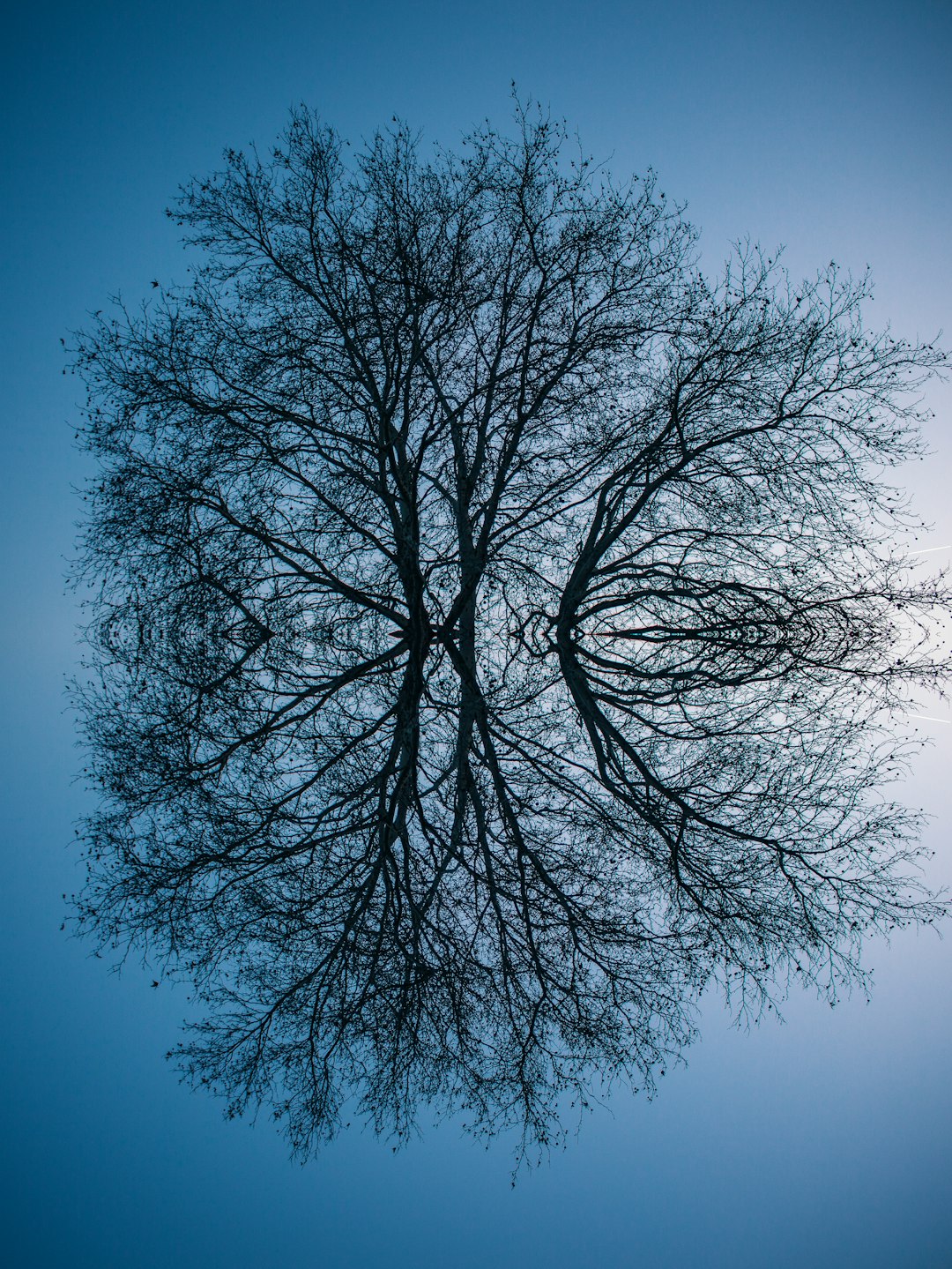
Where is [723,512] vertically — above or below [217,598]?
below

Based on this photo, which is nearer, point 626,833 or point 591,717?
point 626,833

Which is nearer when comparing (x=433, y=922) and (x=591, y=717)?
(x=433, y=922)

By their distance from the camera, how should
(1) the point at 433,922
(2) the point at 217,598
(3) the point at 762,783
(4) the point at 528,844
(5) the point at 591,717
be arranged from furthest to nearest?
(2) the point at 217,598 → (5) the point at 591,717 → (3) the point at 762,783 → (4) the point at 528,844 → (1) the point at 433,922

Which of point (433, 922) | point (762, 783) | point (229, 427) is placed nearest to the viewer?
point (433, 922)

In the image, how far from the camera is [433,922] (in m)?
5.23

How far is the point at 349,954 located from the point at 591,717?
4452 millimetres

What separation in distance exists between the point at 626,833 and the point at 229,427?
955 cm

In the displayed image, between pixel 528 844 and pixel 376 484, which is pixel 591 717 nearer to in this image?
pixel 528 844

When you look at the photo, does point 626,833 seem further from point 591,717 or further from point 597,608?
point 597,608

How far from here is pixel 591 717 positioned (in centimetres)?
881

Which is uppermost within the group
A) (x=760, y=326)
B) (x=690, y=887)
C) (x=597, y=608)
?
(x=760, y=326)

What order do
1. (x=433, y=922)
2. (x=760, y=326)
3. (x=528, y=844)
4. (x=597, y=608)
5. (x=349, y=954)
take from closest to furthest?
1. (x=349, y=954)
2. (x=433, y=922)
3. (x=528, y=844)
4. (x=760, y=326)
5. (x=597, y=608)

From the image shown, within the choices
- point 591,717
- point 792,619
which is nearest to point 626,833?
point 591,717

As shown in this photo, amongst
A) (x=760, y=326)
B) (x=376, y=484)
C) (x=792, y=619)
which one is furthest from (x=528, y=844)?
(x=792, y=619)
